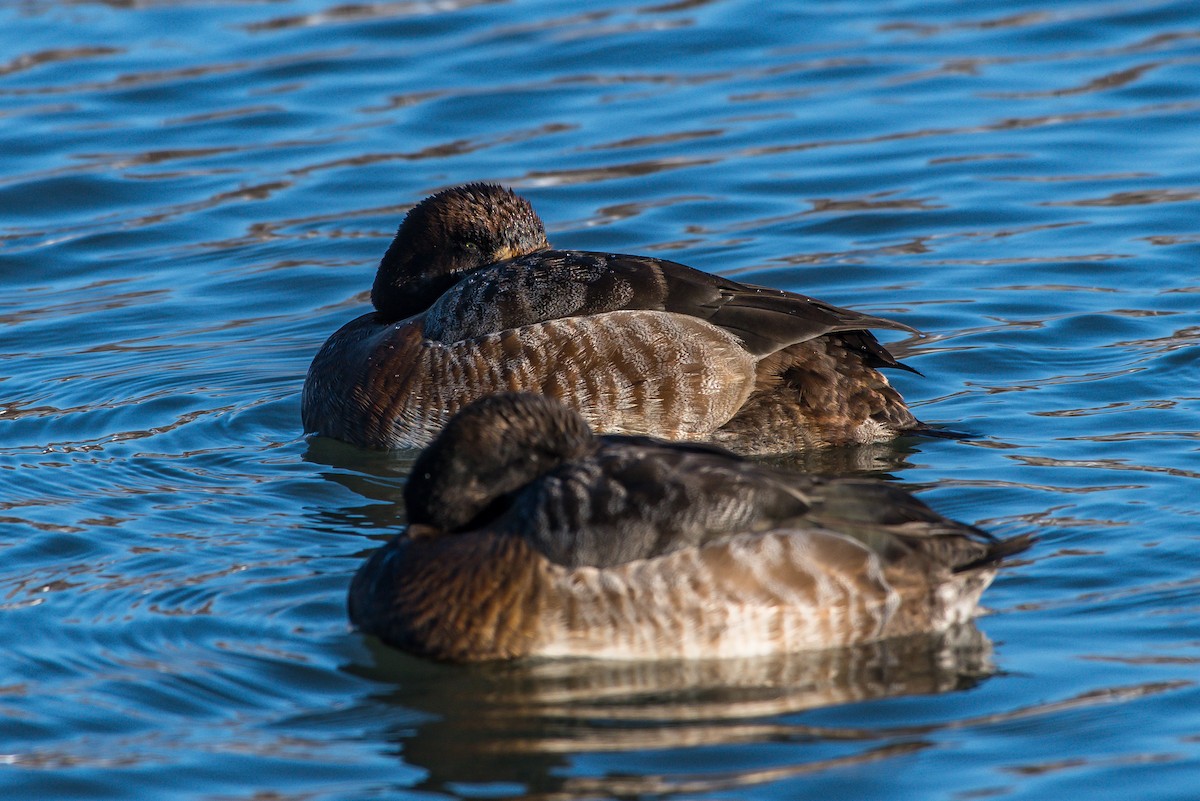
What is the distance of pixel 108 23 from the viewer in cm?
1894

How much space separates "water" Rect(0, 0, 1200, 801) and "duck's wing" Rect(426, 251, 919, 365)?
81 cm

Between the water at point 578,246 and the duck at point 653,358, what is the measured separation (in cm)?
40

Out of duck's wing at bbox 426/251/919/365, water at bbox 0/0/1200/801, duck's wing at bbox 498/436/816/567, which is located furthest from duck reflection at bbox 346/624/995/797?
duck's wing at bbox 426/251/919/365

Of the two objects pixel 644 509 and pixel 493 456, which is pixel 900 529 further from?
pixel 493 456

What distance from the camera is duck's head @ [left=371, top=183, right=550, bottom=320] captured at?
10016 millimetres

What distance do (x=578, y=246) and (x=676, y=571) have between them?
22.4 ft

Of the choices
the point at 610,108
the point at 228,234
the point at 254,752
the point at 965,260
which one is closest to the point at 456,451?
the point at 254,752

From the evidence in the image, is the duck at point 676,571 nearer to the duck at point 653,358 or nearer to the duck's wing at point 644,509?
the duck's wing at point 644,509

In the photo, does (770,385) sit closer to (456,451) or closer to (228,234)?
(456,451)

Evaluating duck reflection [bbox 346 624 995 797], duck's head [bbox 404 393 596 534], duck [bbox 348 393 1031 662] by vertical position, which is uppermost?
duck's head [bbox 404 393 596 534]

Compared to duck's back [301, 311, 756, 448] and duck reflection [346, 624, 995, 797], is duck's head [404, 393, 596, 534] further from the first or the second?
duck's back [301, 311, 756, 448]

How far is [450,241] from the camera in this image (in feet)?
33.0

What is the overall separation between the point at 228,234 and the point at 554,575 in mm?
7936

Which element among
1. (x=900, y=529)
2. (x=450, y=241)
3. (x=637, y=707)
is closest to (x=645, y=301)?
(x=450, y=241)
